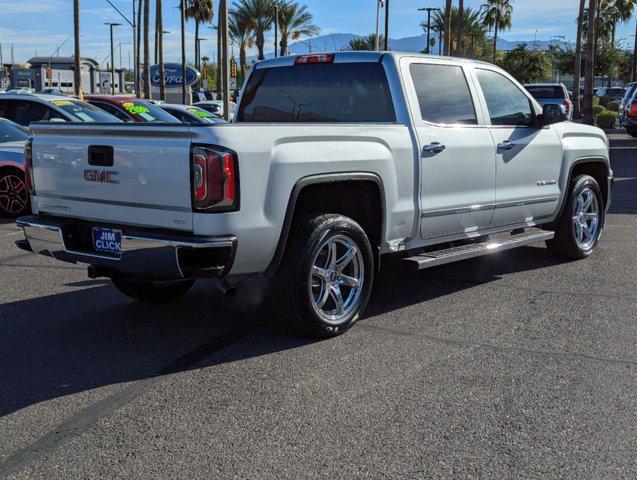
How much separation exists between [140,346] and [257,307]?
4.08 feet

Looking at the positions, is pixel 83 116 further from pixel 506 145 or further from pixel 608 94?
pixel 608 94

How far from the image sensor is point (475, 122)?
645 centimetres

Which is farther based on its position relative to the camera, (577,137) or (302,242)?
(577,137)

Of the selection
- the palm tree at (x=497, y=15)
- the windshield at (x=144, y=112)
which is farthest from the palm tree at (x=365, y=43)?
the windshield at (x=144, y=112)

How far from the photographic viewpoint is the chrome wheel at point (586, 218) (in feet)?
25.8

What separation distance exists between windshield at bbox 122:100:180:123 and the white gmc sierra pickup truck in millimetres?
9143

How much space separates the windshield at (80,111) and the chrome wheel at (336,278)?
8.27m

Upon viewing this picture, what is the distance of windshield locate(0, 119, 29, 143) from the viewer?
11.2 metres

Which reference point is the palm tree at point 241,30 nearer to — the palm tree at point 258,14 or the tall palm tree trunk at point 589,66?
the palm tree at point 258,14

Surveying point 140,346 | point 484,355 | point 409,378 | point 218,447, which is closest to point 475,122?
point 484,355

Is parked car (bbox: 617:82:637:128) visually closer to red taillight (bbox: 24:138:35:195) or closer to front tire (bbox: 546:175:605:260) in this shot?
front tire (bbox: 546:175:605:260)

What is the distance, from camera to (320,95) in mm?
6215

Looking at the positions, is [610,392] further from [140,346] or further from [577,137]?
[577,137]

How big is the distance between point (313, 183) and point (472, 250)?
1.87m
